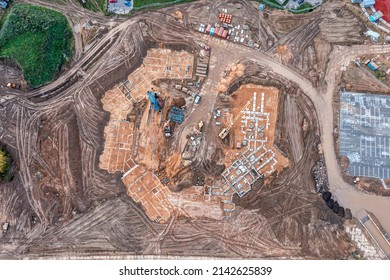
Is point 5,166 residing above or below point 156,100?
A: below

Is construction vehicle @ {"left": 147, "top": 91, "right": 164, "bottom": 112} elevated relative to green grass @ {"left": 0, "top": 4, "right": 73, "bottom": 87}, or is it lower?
lower

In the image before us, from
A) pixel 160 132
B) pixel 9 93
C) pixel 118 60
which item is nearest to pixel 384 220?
pixel 160 132

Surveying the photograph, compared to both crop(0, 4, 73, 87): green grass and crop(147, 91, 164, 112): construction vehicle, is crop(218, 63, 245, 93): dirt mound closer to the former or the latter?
crop(147, 91, 164, 112): construction vehicle

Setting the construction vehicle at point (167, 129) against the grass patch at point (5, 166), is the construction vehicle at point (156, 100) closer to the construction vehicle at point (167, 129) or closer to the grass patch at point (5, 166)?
the construction vehicle at point (167, 129)

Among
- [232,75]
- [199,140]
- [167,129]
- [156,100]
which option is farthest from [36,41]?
[232,75]

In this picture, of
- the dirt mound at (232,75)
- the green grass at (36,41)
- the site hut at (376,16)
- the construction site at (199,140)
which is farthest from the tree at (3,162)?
the site hut at (376,16)

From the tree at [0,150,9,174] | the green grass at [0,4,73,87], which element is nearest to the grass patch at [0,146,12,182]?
the tree at [0,150,9,174]

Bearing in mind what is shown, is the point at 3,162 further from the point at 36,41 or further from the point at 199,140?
the point at 199,140
